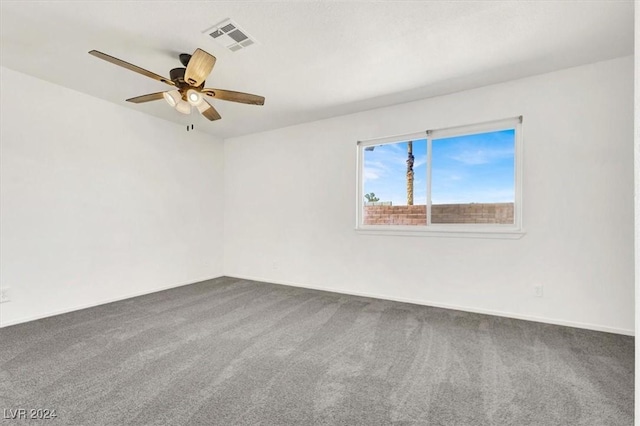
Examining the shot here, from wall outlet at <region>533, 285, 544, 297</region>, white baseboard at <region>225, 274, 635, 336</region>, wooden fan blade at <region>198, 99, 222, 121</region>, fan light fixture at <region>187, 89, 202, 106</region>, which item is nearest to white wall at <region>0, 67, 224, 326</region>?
wooden fan blade at <region>198, 99, 222, 121</region>

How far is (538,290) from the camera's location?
295cm

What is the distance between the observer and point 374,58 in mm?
2613

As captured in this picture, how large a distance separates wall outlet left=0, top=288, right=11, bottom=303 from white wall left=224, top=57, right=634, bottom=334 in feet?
9.70

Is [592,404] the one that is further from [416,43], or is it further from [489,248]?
[416,43]

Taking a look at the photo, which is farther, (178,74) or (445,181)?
(445,181)

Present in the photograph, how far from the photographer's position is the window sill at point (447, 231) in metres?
3.09

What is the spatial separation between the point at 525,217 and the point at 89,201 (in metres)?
4.96

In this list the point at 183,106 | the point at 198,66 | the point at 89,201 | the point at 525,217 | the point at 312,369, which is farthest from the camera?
the point at 89,201

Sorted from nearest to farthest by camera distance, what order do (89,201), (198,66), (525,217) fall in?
1. (198,66)
2. (525,217)
3. (89,201)

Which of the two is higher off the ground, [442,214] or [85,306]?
[442,214]

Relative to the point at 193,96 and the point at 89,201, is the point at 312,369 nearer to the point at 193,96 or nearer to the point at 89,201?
the point at 193,96

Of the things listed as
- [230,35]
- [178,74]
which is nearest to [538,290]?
[230,35]

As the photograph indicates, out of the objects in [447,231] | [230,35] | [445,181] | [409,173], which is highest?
[230,35]

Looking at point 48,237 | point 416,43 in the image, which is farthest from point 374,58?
point 48,237
